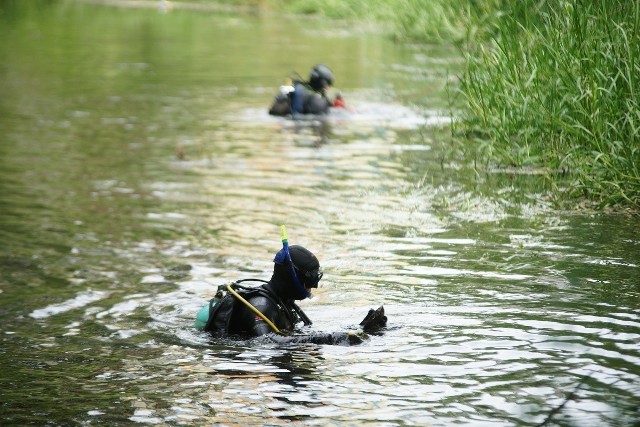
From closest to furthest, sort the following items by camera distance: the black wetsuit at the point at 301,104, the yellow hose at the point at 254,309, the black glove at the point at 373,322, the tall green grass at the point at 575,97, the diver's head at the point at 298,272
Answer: the yellow hose at the point at 254,309 → the diver's head at the point at 298,272 → the black glove at the point at 373,322 → the tall green grass at the point at 575,97 → the black wetsuit at the point at 301,104

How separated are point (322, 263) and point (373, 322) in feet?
8.20

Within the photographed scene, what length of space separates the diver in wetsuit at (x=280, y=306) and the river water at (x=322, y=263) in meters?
0.12

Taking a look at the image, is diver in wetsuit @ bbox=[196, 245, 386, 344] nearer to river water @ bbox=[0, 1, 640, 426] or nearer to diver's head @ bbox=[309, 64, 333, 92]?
river water @ bbox=[0, 1, 640, 426]

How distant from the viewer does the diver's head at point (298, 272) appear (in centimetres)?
763

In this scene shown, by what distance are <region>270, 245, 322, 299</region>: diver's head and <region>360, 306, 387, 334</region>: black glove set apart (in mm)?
461

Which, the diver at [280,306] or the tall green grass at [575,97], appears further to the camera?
the tall green grass at [575,97]

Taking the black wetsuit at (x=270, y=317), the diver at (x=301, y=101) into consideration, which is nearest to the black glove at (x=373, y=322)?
the black wetsuit at (x=270, y=317)

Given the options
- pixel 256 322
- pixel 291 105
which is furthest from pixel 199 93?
pixel 256 322

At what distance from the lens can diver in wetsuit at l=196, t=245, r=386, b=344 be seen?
764 cm

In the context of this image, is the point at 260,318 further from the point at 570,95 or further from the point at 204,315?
the point at 570,95

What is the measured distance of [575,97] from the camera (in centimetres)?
1070

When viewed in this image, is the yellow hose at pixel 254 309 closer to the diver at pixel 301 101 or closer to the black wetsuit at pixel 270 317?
the black wetsuit at pixel 270 317

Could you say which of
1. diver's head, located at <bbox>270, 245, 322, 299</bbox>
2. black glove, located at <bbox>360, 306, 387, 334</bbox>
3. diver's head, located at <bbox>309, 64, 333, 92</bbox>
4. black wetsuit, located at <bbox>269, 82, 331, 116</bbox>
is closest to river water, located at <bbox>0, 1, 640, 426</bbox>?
black glove, located at <bbox>360, 306, 387, 334</bbox>

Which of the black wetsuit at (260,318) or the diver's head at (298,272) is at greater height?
the diver's head at (298,272)
